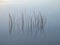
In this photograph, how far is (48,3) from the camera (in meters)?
1.31

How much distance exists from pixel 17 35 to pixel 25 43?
0.45ft

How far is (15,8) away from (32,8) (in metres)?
0.20

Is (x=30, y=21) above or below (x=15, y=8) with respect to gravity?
below

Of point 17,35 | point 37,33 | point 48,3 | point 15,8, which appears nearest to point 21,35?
point 17,35

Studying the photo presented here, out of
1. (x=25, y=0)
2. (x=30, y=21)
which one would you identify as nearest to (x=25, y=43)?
(x=30, y=21)

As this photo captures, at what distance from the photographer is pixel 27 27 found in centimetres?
130

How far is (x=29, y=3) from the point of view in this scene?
1305 mm

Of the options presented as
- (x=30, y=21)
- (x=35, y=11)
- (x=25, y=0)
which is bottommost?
(x=30, y=21)

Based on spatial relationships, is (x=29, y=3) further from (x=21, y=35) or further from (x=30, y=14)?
(x=21, y=35)

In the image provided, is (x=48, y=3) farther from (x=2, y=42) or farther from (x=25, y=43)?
(x=2, y=42)

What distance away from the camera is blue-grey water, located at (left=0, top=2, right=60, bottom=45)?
1.29m

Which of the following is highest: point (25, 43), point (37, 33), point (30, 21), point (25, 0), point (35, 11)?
point (25, 0)

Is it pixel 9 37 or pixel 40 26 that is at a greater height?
pixel 40 26

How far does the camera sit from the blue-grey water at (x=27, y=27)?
129cm
